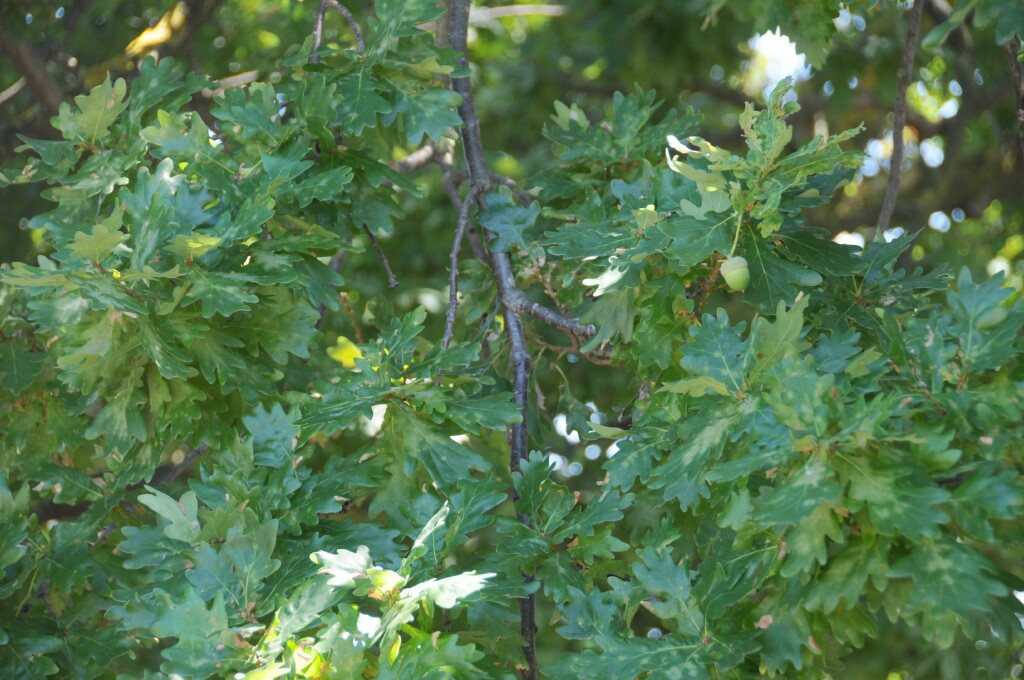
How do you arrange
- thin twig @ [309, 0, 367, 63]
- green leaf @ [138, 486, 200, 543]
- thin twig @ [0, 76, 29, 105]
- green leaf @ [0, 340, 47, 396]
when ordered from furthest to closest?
thin twig @ [0, 76, 29, 105] < thin twig @ [309, 0, 367, 63] < green leaf @ [0, 340, 47, 396] < green leaf @ [138, 486, 200, 543]

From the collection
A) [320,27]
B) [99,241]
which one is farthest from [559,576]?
[320,27]

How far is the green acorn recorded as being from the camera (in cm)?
160

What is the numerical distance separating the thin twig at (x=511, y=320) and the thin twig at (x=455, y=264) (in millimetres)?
42

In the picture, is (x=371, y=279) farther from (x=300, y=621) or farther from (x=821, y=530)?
(x=821, y=530)

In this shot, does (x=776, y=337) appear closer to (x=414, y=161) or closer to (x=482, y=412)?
(x=482, y=412)

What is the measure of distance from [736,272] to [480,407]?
1.74ft

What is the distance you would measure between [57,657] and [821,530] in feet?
5.26

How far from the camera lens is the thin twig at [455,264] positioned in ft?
6.98

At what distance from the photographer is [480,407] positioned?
6.12 feet

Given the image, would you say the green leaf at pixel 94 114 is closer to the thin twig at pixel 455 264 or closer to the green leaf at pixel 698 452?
the thin twig at pixel 455 264

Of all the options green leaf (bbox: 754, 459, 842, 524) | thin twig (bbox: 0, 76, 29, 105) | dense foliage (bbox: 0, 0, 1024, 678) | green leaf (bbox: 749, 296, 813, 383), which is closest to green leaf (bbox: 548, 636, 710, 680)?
dense foliage (bbox: 0, 0, 1024, 678)

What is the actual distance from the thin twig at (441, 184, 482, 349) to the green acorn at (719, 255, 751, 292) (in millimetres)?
600

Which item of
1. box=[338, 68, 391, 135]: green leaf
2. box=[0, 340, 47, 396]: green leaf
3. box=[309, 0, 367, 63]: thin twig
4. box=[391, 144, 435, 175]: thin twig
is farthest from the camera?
box=[391, 144, 435, 175]: thin twig

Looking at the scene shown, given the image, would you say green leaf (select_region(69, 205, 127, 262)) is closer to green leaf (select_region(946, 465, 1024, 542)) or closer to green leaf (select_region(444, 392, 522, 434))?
green leaf (select_region(444, 392, 522, 434))
